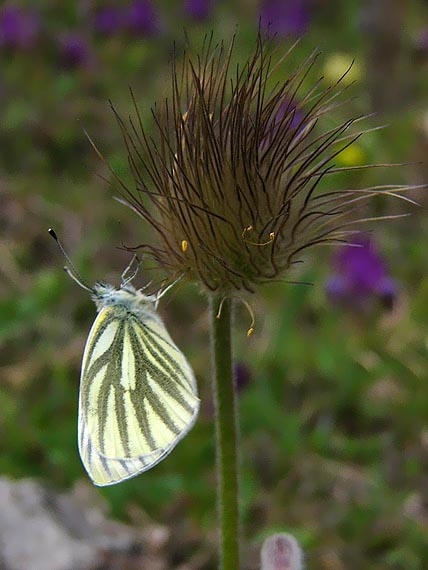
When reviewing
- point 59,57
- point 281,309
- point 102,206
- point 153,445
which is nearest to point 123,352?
point 153,445

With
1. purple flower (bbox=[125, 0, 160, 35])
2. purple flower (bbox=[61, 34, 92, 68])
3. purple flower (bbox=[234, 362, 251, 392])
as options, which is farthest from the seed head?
purple flower (bbox=[125, 0, 160, 35])

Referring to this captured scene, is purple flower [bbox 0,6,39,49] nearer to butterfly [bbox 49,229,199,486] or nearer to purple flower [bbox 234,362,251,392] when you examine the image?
purple flower [bbox 234,362,251,392]

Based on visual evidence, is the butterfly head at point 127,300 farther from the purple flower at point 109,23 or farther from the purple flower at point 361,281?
the purple flower at point 109,23

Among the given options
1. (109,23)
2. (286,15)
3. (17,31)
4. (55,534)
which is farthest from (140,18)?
(55,534)

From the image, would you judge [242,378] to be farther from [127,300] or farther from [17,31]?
[17,31]

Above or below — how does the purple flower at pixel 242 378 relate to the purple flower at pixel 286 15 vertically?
below

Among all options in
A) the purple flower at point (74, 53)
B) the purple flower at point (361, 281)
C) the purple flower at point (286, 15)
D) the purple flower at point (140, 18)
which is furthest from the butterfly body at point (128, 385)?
Result: the purple flower at point (286, 15)
